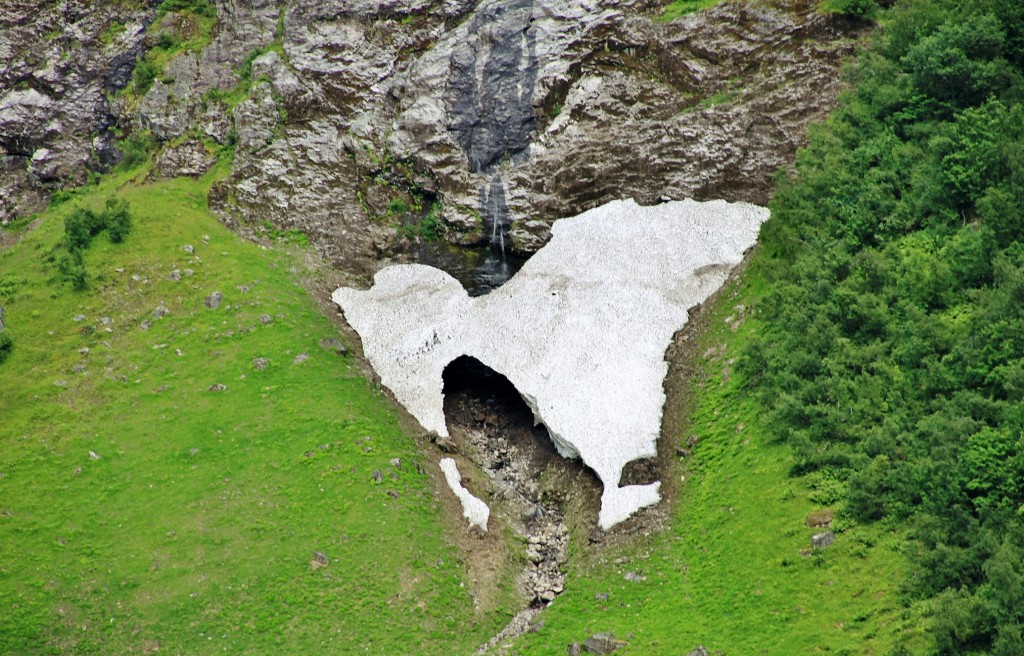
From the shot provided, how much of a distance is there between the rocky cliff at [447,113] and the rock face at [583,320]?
2566mm

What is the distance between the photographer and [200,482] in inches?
1601

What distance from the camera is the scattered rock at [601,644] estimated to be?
31.9m

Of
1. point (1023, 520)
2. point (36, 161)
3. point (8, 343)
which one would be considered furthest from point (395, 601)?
point (36, 161)

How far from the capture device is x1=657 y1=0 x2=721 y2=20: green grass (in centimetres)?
6000

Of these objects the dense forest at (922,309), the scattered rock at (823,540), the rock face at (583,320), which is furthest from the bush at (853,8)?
the scattered rock at (823,540)

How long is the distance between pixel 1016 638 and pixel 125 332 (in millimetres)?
43440

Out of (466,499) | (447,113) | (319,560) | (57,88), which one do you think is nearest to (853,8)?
(447,113)

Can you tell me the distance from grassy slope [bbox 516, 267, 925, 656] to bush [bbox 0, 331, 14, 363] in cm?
3212

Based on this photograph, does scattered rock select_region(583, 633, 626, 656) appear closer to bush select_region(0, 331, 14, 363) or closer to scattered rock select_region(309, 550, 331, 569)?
scattered rock select_region(309, 550, 331, 569)

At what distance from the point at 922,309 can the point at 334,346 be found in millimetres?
29679

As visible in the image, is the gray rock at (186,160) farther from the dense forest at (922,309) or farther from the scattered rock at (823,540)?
the scattered rock at (823,540)

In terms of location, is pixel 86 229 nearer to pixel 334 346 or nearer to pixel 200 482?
pixel 334 346

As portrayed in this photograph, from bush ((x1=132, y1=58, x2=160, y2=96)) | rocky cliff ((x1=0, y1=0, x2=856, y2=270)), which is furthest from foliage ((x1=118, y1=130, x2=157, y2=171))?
bush ((x1=132, y1=58, x2=160, y2=96))

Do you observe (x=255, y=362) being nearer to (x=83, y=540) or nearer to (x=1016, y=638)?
(x=83, y=540)
